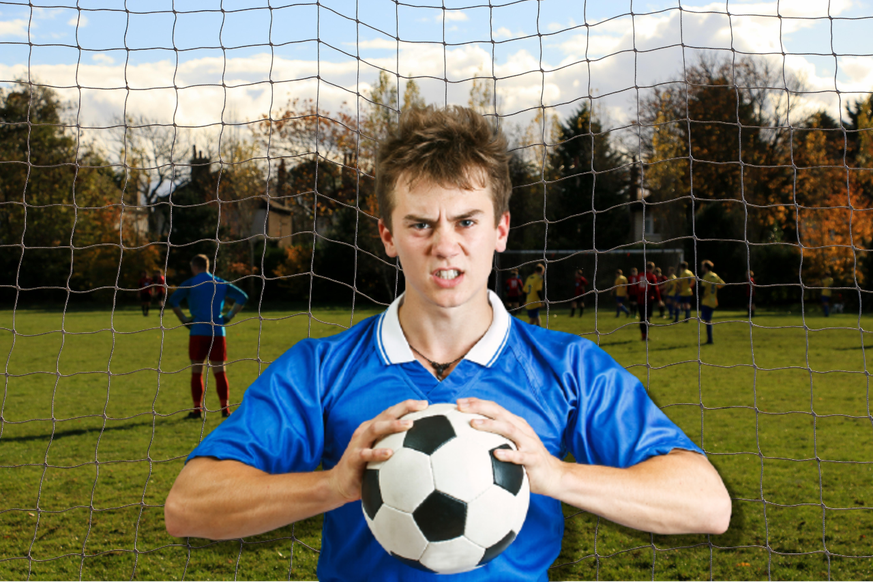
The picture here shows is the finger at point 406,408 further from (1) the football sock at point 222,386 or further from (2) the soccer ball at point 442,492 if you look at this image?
(1) the football sock at point 222,386

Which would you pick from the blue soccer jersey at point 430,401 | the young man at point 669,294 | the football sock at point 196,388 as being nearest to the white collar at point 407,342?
the blue soccer jersey at point 430,401

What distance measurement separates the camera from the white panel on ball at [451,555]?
4.58ft

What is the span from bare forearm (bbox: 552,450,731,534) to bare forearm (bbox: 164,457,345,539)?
1.79 feet

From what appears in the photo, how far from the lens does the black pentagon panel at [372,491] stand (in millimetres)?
1389

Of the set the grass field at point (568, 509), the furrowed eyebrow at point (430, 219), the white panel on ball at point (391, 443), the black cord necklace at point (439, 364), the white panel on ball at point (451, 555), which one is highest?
the furrowed eyebrow at point (430, 219)

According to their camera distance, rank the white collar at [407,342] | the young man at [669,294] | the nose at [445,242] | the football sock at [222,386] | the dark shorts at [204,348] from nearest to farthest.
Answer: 1. the nose at [445,242]
2. the white collar at [407,342]
3. the football sock at [222,386]
4. the dark shorts at [204,348]
5. the young man at [669,294]

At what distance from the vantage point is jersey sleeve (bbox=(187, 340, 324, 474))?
64.7 inches

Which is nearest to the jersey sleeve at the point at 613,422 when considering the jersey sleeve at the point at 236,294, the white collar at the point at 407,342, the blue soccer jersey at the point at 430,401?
the blue soccer jersey at the point at 430,401

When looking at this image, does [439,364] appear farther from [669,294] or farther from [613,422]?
[669,294]

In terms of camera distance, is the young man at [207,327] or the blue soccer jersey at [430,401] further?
the young man at [207,327]

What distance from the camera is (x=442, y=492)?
4.52 ft

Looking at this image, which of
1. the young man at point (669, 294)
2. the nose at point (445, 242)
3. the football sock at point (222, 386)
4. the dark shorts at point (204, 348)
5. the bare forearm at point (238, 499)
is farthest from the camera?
the young man at point (669, 294)

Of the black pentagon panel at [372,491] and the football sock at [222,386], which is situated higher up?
the black pentagon panel at [372,491]

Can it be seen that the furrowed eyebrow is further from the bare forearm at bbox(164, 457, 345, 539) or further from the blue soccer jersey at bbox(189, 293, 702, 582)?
the bare forearm at bbox(164, 457, 345, 539)
